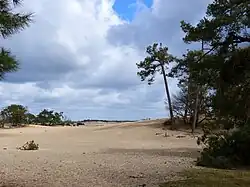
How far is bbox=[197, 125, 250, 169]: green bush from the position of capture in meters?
18.0

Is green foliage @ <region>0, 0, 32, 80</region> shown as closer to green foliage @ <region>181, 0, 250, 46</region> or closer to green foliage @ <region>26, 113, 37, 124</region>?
green foliage @ <region>181, 0, 250, 46</region>

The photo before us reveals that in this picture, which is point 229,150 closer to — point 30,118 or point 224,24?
point 224,24

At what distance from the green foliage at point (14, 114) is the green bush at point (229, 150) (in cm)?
3708

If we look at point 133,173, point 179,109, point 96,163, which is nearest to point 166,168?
point 133,173

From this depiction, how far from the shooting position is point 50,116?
66.4m

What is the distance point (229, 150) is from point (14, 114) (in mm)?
38477

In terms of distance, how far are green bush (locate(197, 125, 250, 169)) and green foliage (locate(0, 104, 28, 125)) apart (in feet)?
122

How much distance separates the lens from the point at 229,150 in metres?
19.0

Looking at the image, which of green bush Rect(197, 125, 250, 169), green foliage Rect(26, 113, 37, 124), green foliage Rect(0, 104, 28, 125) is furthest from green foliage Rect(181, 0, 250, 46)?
green foliage Rect(26, 113, 37, 124)

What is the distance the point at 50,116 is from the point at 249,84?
52033 mm

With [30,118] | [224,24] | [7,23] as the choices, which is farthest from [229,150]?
[30,118]

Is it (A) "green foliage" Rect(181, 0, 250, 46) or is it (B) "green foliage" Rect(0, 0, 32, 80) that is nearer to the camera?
(B) "green foliage" Rect(0, 0, 32, 80)

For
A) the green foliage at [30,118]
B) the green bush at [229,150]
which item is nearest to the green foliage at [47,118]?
the green foliage at [30,118]

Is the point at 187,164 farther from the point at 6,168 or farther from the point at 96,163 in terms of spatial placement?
the point at 6,168
